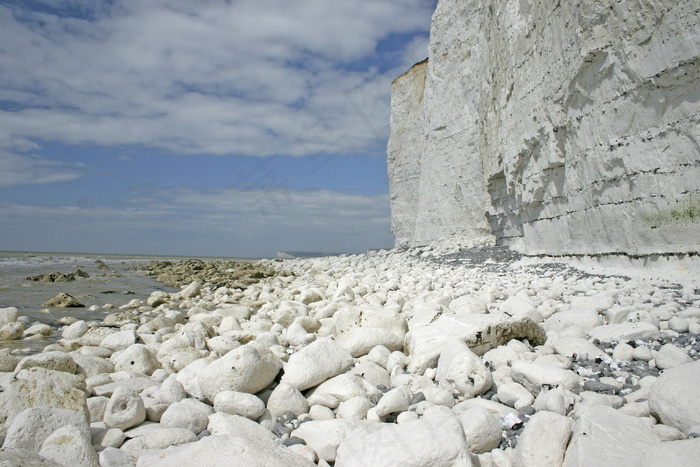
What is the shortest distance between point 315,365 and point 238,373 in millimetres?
517

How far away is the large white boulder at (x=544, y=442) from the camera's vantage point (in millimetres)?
1670

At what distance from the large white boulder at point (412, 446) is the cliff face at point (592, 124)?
413 centimetres

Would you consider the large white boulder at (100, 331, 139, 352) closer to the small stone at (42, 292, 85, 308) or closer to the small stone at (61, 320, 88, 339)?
the small stone at (61, 320, 88, 339)

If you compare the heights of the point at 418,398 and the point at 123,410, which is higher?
the point at 123,410

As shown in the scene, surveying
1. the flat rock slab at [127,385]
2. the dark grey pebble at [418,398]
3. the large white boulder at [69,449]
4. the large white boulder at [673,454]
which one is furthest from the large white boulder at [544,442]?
the flat rock slab at [127,385]

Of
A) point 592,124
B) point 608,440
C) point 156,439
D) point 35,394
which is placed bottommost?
point 156,439

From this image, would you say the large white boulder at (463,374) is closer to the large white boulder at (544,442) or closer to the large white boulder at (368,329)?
the large white boulder at (544,442)

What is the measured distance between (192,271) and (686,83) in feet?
50.4

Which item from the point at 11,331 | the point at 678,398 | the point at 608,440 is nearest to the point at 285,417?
the point at 608,440

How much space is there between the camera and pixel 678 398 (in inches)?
68.0

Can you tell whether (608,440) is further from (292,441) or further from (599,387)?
(292,441)

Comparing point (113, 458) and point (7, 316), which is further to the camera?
point (7, 316)

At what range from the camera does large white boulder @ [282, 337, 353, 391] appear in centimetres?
279

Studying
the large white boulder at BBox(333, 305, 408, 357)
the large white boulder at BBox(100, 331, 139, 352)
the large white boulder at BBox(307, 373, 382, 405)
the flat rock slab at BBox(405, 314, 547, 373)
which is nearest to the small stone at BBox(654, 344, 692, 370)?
the flat rock slab at BBox(405, 314, 547, 373)
